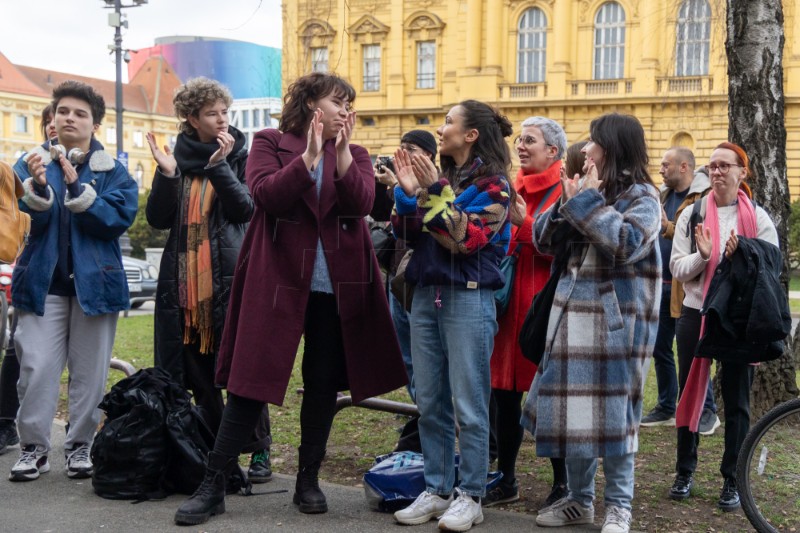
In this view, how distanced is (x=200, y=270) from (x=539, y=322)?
192cm

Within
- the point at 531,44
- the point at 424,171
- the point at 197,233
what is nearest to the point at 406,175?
the point at 424,171

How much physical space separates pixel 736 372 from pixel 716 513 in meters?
0.74

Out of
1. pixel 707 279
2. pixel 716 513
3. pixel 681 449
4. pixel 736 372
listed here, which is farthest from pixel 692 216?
pixel 716 513

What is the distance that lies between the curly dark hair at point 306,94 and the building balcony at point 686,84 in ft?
119

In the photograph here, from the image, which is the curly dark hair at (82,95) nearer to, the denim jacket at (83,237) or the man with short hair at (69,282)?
the man with short hair at (69,282)

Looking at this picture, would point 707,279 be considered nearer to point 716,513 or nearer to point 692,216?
point 692,216

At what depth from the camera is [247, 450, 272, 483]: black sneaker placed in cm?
547

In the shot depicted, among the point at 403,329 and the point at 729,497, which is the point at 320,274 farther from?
the point at 729,497

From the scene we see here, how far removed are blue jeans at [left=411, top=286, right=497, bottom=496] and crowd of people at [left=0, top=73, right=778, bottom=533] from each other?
11mm

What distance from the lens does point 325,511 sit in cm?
489

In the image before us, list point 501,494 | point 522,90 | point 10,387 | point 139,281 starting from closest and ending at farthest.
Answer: point 501,494, point 10,387, point 139,281, point 522,90

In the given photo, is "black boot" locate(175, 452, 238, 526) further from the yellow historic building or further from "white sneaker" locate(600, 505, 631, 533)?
the yellow historic building

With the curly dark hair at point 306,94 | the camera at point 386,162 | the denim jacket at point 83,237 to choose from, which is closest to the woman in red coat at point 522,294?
the camera at point 386,162

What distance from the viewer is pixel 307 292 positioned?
4.73 metres
